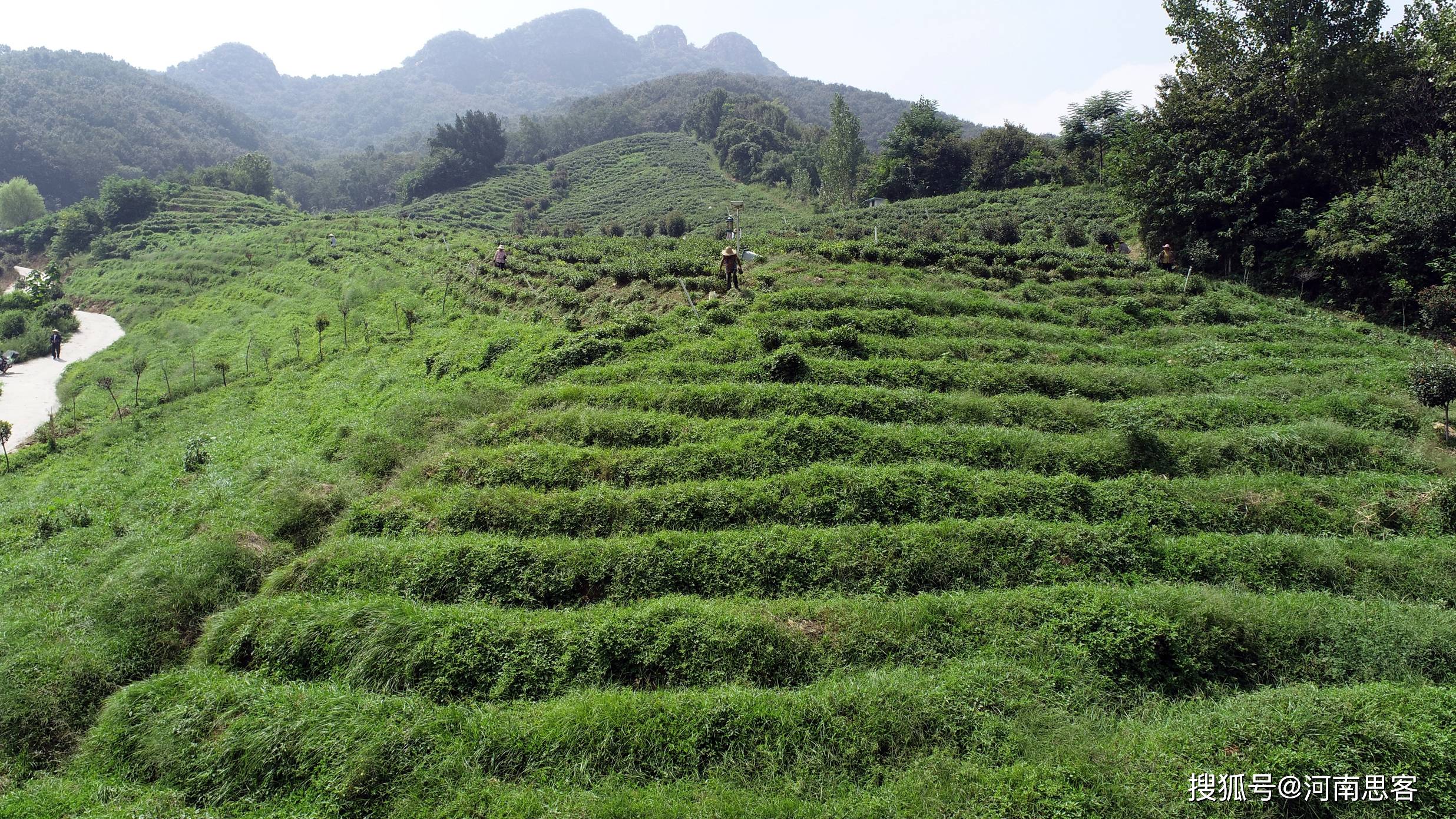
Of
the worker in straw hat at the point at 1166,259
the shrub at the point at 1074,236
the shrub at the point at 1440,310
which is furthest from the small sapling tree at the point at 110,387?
the shrub at the point at 1440,310

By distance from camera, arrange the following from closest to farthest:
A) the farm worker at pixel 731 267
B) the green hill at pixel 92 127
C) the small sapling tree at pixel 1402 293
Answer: the small sapling tree at pixel 1402 293 → the farm worker at pixel 731 267 → the green hill at pixel 92 127

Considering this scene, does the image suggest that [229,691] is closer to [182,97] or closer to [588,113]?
[588,113]

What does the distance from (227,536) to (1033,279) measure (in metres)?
24.8

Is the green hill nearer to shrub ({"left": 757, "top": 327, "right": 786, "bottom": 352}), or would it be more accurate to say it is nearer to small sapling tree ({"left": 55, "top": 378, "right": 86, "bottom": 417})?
small sapling tree ({"left": 55, "top": 378, "right": 86, "bottom": 417})

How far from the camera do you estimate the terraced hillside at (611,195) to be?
73.8m

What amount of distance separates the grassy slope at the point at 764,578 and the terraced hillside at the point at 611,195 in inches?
1653

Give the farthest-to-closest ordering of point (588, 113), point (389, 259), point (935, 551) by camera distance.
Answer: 1. point (588, 113)
2. point (389, 259)
3. point (935, 551)

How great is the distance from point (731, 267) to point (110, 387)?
23164 millimetres

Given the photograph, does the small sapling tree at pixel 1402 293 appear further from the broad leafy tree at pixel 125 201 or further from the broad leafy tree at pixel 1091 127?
the broad leafy tree at pixel 125 201

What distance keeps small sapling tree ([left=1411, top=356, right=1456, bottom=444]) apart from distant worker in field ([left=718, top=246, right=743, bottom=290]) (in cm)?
1707

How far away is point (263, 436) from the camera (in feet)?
59.9

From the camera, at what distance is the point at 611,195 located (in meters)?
90.2

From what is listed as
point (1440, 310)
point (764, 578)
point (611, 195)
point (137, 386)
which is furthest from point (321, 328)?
point (611, 195)

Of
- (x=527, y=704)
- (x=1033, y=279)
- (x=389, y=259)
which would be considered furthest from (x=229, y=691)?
(x=389, y=259)
